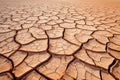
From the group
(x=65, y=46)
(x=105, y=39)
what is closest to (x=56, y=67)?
(x=65, y=46)

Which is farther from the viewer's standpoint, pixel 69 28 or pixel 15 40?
pixel 69 28

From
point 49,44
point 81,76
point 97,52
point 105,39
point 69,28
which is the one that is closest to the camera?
point 81,76

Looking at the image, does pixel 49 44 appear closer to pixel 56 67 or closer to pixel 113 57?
pixel 56 67

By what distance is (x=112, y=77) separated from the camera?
0.74 meters

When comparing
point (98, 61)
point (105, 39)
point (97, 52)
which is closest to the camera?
point (98, 61)

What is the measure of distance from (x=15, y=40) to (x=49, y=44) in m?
0.39

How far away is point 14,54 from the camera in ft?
3.10

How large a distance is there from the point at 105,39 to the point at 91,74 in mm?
618

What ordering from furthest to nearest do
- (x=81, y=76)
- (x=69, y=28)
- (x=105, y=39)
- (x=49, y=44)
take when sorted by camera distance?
1. (x=69, y=28)
2. (x=105, y=39)
3. (x=49, y=44)
4. (x=81, y=76)

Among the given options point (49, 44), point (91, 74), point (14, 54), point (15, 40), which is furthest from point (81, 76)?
point (15, 40)

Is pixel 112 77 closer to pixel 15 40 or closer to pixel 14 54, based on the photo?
pixel 14 54

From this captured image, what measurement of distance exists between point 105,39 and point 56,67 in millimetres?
733

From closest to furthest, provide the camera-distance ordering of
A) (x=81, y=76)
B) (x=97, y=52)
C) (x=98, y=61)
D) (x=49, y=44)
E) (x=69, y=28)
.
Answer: (x=81, y=76)
(x=98, y=61)
(x=97, y=52)
(x=49, y=44)
(x=69, y=28)

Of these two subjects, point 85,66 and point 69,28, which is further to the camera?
point 69,28
